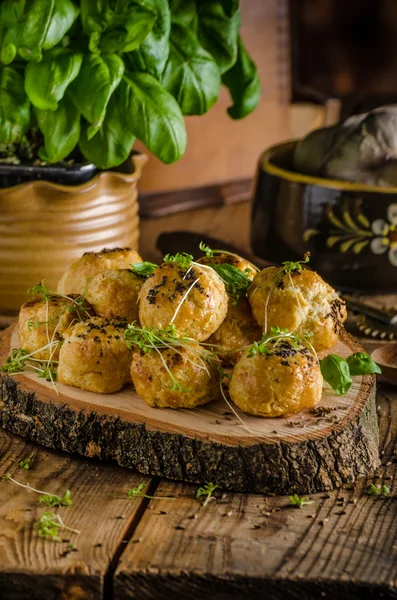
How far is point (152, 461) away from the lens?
1.25 meters

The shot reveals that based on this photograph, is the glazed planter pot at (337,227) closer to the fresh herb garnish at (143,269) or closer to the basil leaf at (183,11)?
the basil leaf at (183,11)

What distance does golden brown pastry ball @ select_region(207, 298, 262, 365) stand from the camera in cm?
135

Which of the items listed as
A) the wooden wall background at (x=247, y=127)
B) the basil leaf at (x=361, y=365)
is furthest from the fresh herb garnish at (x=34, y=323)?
the wooden wall background at (x=247, y=127)

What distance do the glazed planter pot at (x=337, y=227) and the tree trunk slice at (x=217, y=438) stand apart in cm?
63

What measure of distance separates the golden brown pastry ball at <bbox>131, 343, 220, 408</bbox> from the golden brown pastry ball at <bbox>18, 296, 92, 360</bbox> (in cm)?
17

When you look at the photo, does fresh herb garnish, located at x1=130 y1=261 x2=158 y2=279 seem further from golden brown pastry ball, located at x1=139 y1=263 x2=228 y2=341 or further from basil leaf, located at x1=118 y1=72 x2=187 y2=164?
basil leaf, located at x1=118 y1=72 x2=187 y2=164

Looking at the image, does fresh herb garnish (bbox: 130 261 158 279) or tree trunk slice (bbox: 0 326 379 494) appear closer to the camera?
tree trunk slice (bbox: 0 326 379 494)

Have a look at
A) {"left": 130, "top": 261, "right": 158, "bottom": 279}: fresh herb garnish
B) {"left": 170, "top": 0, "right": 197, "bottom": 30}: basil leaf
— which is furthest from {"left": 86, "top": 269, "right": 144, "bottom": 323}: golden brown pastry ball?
{"left": 170, "top": 0, "right": 197, "bottom": 30}: basil leaf

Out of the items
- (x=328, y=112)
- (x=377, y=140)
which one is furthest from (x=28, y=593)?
(x=328, y=112)

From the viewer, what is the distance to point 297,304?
132cm

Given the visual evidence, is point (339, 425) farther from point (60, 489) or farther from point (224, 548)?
point (60, 489)

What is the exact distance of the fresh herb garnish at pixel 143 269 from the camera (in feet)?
4.59

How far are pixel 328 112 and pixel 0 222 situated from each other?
3.97 ft

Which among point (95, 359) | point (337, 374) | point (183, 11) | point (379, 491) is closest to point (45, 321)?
point (95, 359)
